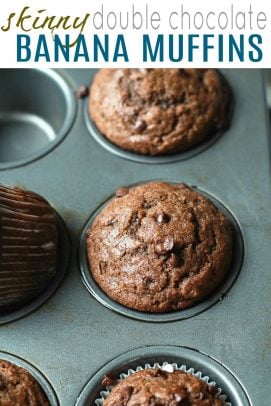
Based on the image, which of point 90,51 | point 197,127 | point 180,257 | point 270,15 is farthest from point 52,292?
point 270,15

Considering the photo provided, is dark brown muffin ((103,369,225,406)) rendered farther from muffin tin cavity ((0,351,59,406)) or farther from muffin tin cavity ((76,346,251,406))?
muffin tin cavity ((0,351,59,406))

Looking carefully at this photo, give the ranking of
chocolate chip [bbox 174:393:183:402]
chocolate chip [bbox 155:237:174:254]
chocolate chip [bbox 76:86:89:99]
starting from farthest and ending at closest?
1. chocolate chip [bbox 76:86:89:99]
2. chocolate chip [bbox 155:237:174:254]
3. chocolate chip [bbox 174:393:183:402]

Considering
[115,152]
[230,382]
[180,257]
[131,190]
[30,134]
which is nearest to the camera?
[230,382]

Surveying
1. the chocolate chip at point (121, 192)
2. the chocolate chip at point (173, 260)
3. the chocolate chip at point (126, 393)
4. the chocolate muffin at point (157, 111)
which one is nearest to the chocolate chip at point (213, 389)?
the chocolate chip at point (126, 393)

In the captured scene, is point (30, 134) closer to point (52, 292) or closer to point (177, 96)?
point (177, 96)

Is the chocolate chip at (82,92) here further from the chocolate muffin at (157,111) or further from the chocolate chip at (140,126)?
the chocolate chip at (140,126)

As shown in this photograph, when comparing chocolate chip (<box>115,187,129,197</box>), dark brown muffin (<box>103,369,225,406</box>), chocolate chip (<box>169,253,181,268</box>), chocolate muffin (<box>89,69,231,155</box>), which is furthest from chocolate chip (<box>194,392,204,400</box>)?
chocolate muffin (<box>89,69,231,155</box>)

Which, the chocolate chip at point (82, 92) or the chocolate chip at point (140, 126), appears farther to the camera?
the chocolate chip at point (82, 92)
